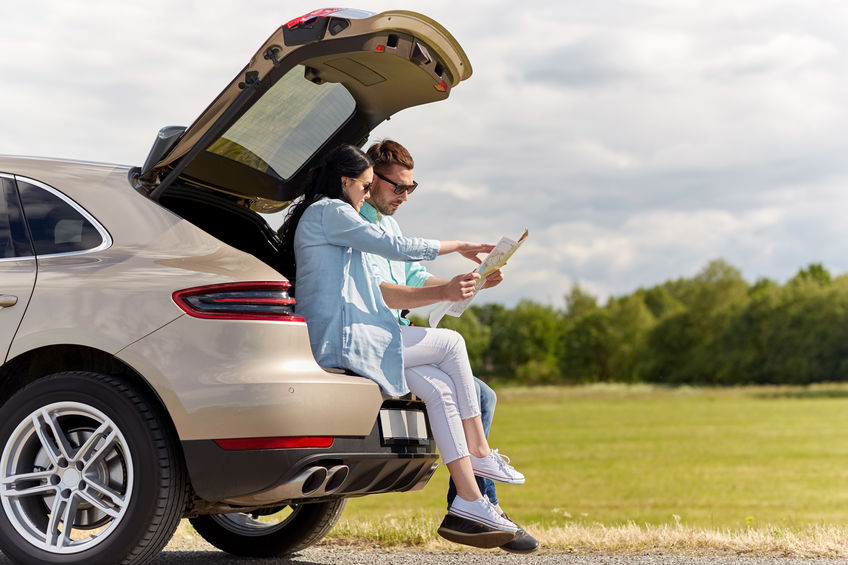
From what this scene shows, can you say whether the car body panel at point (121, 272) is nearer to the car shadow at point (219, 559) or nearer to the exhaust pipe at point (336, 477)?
the exhaust pipe at point (336, 477)

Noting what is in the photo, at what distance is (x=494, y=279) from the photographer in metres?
4.94

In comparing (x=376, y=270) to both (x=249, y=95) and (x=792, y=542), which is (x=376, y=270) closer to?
(x=249, y=95)

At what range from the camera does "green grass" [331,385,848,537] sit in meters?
29.3

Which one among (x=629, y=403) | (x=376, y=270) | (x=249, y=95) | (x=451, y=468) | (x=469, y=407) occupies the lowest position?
(x=629, y=403)

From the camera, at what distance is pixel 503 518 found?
4.53m

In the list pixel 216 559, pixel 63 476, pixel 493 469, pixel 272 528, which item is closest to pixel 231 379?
pixel 63 476

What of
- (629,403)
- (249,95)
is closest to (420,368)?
(249,95)

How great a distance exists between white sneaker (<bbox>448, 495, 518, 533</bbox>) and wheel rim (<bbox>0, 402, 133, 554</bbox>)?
152 cm

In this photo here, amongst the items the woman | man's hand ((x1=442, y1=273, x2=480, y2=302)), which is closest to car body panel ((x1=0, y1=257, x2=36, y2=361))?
the woman

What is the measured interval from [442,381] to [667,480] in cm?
4156

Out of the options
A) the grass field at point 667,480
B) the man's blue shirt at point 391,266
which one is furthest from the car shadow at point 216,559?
the man's blue shirt at point 391,266

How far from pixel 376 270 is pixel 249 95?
1.06 m

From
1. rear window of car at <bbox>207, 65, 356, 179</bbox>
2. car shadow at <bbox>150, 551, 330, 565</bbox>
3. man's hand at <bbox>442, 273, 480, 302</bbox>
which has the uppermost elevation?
rear window of car at <bbox>207, 65, 356, 179</bbox>

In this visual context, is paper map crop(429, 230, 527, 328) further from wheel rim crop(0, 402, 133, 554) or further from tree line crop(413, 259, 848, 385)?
tree line crop(413, 259, 848, 385)
